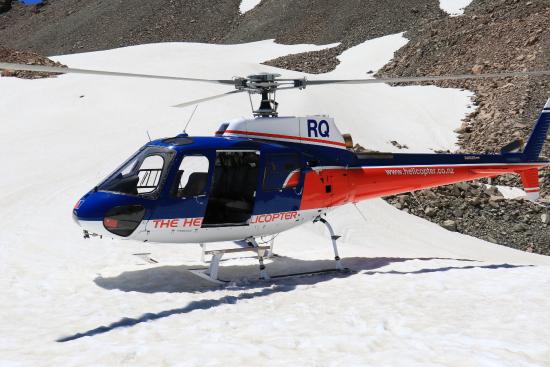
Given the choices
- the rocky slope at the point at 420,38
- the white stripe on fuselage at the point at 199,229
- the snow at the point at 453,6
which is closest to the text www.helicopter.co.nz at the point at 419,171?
the white stripe on fuselage at the point at 199,229

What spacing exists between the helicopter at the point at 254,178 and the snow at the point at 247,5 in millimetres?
57554

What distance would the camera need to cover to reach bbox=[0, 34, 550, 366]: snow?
502 cm

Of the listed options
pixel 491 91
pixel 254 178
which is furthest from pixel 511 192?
pixel 254 178

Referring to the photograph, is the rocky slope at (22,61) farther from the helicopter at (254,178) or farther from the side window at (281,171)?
the side window at (281,171)

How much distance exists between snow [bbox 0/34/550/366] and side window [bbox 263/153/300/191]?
1613 millimetres

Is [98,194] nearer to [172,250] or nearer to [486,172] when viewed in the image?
[172,250]

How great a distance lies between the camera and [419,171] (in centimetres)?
1014

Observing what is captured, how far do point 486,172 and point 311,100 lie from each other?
51.4 feet

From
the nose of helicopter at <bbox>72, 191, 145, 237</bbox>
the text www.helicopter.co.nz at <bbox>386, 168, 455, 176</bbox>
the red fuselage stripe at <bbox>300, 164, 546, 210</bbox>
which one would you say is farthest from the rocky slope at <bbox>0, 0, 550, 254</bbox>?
the nose of helicopter at <bbox>72, 191, 145, 237</bbox>

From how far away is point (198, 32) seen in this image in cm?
6144

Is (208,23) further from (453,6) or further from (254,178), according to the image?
(254,178)

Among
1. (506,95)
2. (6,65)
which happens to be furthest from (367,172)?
(506,95)

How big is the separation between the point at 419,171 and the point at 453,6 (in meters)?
40.6

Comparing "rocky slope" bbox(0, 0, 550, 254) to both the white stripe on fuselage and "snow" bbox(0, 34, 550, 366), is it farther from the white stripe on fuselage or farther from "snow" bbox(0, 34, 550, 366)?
the white stripe on fuselage
